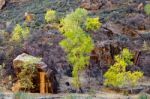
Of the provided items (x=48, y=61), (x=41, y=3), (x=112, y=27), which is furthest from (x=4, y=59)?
(x=41, y=3)

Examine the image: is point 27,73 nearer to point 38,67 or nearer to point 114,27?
point 38,67

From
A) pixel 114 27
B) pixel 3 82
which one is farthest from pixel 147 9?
A: pixel 3 82

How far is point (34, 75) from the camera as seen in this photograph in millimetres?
46250

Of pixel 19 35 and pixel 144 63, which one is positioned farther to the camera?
pixel 19 35

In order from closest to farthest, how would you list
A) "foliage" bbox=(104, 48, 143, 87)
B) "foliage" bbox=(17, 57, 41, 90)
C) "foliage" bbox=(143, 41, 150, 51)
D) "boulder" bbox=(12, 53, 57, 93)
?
"foliage" bbox=(104, 48, 143, 87), "foliage" bbox=(17, 57, 41, 90), "boulder" bbox=(12, 53, 57, 93), "foliage" bbox=(143, 41, 150, 51)

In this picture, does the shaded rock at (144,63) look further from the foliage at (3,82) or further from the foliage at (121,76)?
the foliage at (3,82)

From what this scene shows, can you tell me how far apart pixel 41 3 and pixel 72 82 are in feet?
118

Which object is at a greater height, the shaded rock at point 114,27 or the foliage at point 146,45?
the shaded rock at point 114,27

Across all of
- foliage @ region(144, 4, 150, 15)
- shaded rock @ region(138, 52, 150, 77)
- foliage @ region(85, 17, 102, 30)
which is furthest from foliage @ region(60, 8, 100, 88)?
foliage @ region(144, 4, 150, 15)

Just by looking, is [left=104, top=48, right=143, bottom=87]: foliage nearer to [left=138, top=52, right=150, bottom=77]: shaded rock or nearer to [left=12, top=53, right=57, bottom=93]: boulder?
[left=12, top=53, right=57, bottom=93]: boulder

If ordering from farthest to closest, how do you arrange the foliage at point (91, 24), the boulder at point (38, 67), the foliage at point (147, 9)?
the foliage at point (147, 9)
the foliage at point (91, 24)
the boulder at point (38, 67)

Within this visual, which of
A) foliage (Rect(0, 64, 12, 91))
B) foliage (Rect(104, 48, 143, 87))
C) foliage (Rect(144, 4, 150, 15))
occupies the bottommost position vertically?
foliage (Rect(0, 64, 12, 91))

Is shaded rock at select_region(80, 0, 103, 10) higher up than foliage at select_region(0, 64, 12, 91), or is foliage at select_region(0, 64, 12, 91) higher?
shaded rock at select_region(80, 0, 103, 10)

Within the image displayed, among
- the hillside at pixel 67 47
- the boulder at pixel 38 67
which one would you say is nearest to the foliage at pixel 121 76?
the hillside at pixel 67 47
